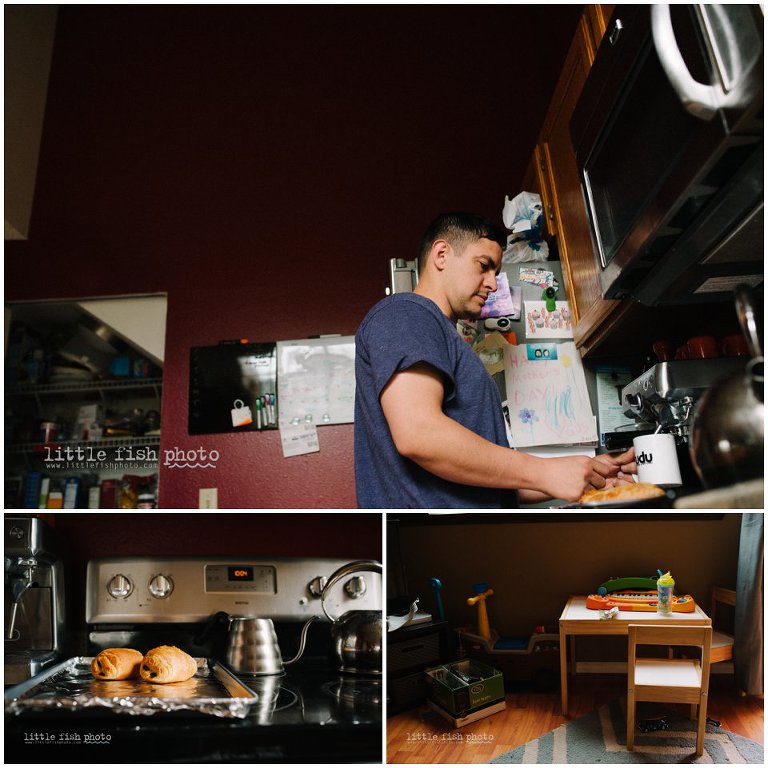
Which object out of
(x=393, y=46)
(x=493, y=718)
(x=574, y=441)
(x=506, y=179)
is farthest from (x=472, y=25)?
(x=493, y=718)

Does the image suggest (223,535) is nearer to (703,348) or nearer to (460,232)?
(460,232)

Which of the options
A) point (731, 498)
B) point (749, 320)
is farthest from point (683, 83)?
point (731, 498)

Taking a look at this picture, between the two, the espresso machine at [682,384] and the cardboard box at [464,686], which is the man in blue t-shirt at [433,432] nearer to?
the espresso machine at [682,384]

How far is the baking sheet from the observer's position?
94 cm

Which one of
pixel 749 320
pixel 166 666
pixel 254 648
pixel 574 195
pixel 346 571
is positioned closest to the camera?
pixel 749 320

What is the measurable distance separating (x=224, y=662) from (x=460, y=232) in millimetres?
936

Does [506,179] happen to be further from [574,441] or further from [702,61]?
[702,61]

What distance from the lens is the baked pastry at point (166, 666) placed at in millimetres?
1043

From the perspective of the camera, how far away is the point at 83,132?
8.15 ft

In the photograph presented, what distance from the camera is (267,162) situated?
7.87 ft

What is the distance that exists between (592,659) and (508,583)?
0.48 ft

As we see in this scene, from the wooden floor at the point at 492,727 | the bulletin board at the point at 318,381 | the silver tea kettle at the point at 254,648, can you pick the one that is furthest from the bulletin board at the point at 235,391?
the wooden floor at the point at 492,727

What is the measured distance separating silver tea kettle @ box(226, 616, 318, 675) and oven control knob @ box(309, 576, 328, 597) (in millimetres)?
129

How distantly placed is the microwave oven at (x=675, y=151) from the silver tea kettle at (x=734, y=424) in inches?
6.9
